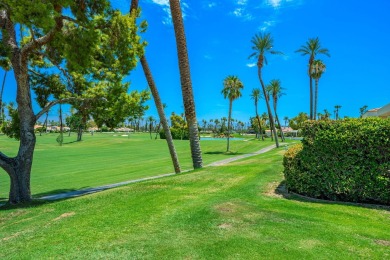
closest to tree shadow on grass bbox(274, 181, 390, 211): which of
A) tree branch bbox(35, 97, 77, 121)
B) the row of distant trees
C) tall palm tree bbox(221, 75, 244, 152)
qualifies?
the row of distant trees

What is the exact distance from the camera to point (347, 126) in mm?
8820

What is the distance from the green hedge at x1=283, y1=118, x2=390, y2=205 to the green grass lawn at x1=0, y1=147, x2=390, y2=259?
19.0 inches

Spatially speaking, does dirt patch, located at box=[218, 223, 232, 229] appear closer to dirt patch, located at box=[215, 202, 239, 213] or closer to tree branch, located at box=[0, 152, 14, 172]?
dirt patch, located at box=[215, 202, 239, 213]

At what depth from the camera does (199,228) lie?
6574mm

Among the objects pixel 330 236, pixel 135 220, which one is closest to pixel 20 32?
pixel 135 220

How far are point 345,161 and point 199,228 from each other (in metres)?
4.65

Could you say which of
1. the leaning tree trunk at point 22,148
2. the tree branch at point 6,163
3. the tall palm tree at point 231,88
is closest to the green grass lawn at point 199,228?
the leaning tree trunk at point 22,148

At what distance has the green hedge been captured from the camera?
840cm

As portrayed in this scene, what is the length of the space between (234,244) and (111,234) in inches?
95.1

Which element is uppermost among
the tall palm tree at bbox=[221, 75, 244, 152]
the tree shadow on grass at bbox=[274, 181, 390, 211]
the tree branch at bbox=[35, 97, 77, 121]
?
the tall palm tree at bbox=[221, 75, 244, 152]

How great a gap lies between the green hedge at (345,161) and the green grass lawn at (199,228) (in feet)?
1.58

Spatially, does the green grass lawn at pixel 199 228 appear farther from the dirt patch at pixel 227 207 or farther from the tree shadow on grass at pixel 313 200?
the tree shadow on grass at pixel 313 200

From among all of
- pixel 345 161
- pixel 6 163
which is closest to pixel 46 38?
pixel 6 163

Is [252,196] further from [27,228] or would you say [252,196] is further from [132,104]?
[132,104]
